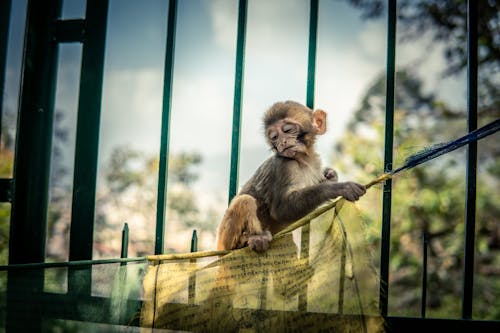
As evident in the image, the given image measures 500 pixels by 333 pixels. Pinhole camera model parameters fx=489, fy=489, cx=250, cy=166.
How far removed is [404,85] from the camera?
1123 cm

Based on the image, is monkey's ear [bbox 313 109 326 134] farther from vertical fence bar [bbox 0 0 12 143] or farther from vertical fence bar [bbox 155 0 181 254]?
vertical fence bar [bbox 0 0 12 143]

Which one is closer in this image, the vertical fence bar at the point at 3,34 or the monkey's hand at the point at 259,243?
the monkey's hand at the point at 259,243

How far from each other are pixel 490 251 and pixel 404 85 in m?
4.08

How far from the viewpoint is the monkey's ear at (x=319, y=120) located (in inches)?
134

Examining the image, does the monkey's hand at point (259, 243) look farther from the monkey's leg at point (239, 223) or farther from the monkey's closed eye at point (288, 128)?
the monkey's closed eye at point (288, 128)

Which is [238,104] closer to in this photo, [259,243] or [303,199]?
[303,199]

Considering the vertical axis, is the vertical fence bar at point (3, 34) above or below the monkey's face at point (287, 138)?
above

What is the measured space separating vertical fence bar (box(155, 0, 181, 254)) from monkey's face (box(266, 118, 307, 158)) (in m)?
0.77

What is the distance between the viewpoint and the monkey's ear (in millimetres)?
3400

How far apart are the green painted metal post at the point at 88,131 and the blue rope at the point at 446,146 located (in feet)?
5.61

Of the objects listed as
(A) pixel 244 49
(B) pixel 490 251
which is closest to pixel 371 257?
(A) pixel 244 49

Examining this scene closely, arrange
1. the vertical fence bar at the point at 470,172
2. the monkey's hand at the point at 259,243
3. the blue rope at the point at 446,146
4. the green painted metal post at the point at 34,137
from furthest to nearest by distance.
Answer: the green painted metal post at the point at 34,137, the vertical fence bar at the point at 470,172, the monkey's hand at the point at 259,243, the blue rope at the point at 446,146

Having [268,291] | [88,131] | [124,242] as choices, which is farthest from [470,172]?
[88,131]

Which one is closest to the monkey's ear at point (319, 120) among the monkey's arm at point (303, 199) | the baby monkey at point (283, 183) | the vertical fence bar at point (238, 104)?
the baby monkey at point (283, 183)
